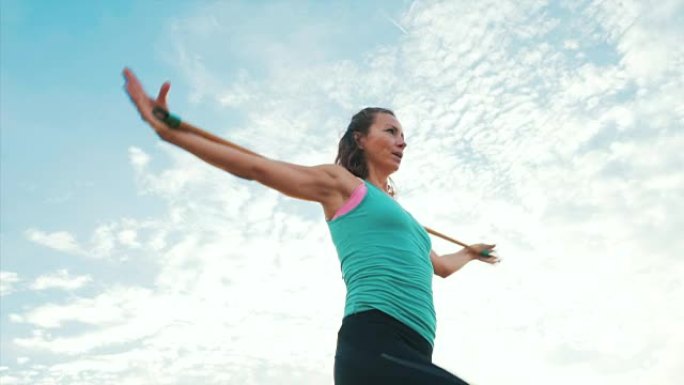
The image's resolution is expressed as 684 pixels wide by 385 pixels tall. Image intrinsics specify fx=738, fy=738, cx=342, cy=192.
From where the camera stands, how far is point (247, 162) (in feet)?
11.6

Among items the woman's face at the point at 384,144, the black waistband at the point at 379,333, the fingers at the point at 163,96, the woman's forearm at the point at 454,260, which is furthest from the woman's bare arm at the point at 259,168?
the woman's forearm at the point at 454,260

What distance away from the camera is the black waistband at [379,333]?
3418 millimetres

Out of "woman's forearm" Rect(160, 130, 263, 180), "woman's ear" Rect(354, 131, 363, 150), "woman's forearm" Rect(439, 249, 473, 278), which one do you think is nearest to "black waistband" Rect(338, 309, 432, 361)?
"woman's forearm" Rect(160, 130, 263, 180)

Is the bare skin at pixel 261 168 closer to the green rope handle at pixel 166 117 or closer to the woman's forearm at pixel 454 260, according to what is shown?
the green rope handle at pixel 166 117

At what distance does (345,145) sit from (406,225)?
43.6 inches

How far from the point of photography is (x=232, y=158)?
3.52 meters

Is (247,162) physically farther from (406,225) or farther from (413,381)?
(413,381)

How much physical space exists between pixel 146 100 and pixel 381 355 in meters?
1.66

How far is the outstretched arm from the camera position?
3.50m

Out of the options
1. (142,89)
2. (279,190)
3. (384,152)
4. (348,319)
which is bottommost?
(348,319)

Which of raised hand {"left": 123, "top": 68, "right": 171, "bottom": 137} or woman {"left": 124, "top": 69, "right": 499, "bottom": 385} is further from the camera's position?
raised hand {"left": 123, "top": 68, "right": 171, "bottom": 137}

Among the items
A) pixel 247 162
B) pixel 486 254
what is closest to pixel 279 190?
pixel 247 162

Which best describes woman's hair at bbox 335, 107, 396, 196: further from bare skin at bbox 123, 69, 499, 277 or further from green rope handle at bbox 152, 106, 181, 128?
green rope handle at bbox 152, 106, 181, 128

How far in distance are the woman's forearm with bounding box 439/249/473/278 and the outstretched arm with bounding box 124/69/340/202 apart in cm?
228
